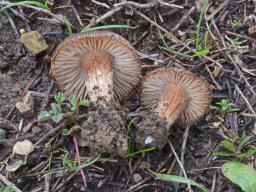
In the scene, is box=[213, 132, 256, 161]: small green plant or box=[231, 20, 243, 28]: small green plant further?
box=[231, 20, 243, 28]: small green plant

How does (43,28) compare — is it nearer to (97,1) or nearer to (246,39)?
(97,1)

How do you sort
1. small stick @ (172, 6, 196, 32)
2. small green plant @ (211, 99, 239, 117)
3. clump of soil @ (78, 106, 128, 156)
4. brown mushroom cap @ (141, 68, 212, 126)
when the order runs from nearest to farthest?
clump of soil @ (78, 106, 128, 156), brown mushroom cap @ (141, 68, 212, 126), small green plant @ (211, 99, 239, 117), small stick @ (172, 6, 196, 32)

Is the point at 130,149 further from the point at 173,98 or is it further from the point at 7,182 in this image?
the point at 7,182

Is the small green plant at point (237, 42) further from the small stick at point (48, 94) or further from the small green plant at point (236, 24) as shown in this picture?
the small stick at point (48, 94)

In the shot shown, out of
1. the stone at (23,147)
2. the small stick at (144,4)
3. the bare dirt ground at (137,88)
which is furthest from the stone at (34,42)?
the stone at (23,147)

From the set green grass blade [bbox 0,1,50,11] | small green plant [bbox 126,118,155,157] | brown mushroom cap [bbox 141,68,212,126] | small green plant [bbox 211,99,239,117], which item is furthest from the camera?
green grass blade [bbox 0,1,50,11]

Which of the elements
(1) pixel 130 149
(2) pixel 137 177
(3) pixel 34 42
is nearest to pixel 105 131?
(1) pixel 130 149

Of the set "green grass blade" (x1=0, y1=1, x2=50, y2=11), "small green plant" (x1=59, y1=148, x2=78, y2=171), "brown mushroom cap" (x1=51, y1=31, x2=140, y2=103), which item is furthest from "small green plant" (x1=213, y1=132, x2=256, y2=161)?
"green grass blade" (x1=0, y1=1, x2=50, y2=11)

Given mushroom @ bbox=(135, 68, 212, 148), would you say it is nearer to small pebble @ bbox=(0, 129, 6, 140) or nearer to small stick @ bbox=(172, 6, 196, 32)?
small stick @ bbox=(172, 6, 196, 32)
